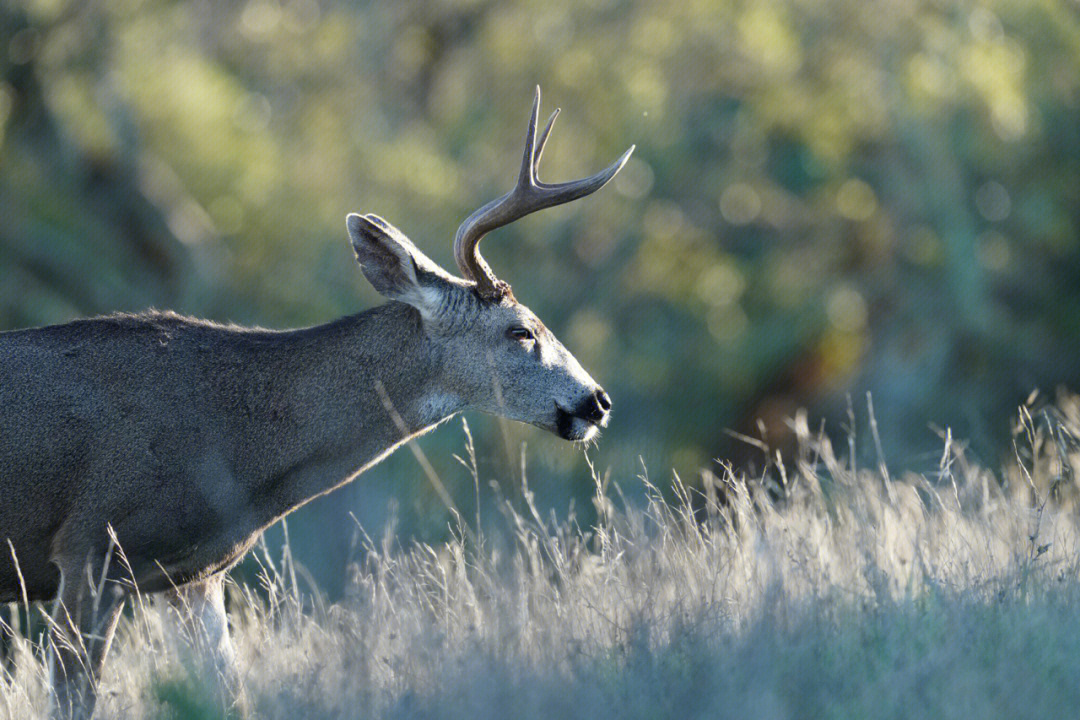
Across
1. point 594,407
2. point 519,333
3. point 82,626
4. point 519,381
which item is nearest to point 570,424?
point 594,407

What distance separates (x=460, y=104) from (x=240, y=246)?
387cm

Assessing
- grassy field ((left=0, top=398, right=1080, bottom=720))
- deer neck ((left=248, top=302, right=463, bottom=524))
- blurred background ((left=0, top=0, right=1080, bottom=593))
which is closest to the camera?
grassy field ((left=0, top=398, right=1080, bottom=720))

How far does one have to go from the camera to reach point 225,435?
21.2ft

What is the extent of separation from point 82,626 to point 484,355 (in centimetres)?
209

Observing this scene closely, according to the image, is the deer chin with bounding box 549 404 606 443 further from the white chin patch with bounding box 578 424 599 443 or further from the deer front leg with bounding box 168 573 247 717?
the deer front leg with bounding box 168 573 247 717

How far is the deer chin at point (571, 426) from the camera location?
689 centimetres

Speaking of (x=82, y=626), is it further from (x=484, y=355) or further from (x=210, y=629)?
(x=484, y=355)

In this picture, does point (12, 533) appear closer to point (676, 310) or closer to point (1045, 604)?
point (1045, 604)

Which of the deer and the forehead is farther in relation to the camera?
the forehead

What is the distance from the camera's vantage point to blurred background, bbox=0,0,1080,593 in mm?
18062

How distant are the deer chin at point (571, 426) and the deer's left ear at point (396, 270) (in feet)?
2.45

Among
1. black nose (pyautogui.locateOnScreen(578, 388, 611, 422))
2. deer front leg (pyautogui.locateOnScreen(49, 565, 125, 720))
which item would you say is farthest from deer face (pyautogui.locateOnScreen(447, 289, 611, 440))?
deer front leg (pyautogui.locateOnScreen(49, 565, 125, 720))

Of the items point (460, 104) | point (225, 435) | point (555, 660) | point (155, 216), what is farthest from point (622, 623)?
point (460, 104)

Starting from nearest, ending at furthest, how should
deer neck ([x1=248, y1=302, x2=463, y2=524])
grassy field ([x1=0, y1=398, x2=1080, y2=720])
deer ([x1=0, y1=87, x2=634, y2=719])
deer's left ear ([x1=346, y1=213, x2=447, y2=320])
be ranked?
grassy field ([x1=0, y1=398, x2=1080, y2=720]), deer ([x1=0, y1=87, x2=634, y2=719]), deer neck ([x1=248, y1=302, x2=463, y2=524]), deer's left ear ([x1=346, y1=213, x2=447, y2=320])
